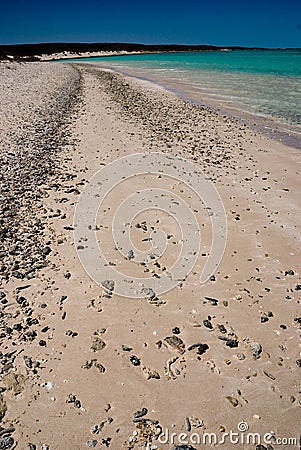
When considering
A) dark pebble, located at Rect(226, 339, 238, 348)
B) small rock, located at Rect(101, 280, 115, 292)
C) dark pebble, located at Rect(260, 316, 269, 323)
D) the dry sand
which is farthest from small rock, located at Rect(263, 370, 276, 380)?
small rock, located at Rect(101, 280, 115, 292)

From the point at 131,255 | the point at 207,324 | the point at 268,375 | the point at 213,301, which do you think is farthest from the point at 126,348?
the point at 131,255

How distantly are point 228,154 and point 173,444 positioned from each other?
27.3 ft

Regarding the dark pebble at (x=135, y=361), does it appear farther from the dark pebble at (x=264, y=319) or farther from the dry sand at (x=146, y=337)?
the dark pebble at (x=264, y=319)

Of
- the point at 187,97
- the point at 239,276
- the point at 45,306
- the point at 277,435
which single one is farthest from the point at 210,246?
the point at 187,97

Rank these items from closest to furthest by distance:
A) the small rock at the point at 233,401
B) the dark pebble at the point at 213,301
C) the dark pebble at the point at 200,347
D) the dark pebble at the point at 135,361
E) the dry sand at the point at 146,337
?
the dry sand at the point at 146,337 < the small rock at the point at 233,401 < the dark pebble at the point at 135,361 < the dark pebble at the point at 200,347 < the dark pebble at the point at 213,301

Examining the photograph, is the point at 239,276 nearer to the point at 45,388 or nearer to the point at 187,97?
the point at 45,388

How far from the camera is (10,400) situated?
3.00m

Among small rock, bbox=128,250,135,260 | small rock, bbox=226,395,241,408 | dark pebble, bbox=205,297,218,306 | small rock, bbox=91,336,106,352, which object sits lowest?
small rock, bbox=226,395,241,408

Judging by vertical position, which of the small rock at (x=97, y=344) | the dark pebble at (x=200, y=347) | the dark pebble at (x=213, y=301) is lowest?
the dark pebble at (x=200, y=347)

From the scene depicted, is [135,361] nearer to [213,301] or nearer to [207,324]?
[207,324]

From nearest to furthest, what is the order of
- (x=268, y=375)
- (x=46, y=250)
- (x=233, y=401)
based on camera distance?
1. (x=233, y=401)
2. (x=268, y=375)
3. (x=46, y=250)

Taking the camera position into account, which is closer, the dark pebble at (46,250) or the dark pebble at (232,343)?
the dark pebble at (232,343)

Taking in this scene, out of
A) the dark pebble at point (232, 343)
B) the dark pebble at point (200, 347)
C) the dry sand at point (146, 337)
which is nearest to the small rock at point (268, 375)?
the dry sand at point (146, 337)

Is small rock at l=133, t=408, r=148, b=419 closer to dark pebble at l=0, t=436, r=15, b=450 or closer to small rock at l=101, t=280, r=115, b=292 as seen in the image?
dark pebble at l=0, t=436, r=15, b=450
